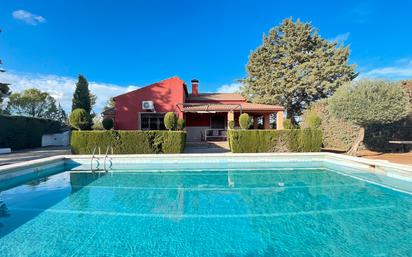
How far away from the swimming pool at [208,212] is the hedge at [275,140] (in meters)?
4.60

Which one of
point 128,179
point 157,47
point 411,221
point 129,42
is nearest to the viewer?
point 411,221

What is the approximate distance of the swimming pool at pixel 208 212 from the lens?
5.04 meters

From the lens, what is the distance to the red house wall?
25359mm

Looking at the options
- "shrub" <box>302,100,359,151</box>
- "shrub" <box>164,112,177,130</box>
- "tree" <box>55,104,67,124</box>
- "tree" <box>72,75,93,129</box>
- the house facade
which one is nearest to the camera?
"shrub" <box>164,112,177,130</box>

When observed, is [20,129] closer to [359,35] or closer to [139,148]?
[139,148]

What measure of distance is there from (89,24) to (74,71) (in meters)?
12.9

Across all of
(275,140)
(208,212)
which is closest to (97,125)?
(275,140)

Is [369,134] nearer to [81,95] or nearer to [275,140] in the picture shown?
[275,140]

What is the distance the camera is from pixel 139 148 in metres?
17.8

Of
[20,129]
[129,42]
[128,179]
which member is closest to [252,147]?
[128,179]

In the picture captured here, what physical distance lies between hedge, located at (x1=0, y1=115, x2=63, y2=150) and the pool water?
15.6m

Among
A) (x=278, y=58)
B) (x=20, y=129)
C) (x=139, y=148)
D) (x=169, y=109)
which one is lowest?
(x=139, y=148)

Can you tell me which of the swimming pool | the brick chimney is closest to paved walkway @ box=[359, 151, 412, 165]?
the swimming pool

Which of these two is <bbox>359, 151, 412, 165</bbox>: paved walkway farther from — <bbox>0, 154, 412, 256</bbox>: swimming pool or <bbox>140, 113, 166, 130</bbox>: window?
<bbox>140, 113, 166, 130</bbox>: window
